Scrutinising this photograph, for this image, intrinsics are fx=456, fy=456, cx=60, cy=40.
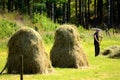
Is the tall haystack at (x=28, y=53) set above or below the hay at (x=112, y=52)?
above

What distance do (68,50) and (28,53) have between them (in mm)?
4161

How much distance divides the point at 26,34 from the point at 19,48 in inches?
33.9

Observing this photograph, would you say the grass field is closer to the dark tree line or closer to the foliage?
the foliage

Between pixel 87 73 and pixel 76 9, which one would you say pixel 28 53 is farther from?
pixel 76 9

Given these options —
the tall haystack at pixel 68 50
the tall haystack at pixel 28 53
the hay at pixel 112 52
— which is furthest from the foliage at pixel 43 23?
the tall haystack at pixel 28 53

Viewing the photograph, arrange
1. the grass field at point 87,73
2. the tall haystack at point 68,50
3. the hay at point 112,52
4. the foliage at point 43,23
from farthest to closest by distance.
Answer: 1. the foliage at point 43,23
2. the hay at point 112,52
3. the tall haystack at point 68,50
4. the grass field at point 87,73

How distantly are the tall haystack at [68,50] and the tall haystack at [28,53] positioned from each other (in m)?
2.84

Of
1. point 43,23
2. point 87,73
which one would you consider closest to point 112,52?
point 87,73

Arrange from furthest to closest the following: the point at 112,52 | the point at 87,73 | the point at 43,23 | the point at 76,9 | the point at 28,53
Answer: the point at 76,9, the point at 43,23, the point at 112,52, the point at 87,73, the point at 28,53

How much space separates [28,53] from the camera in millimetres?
24047

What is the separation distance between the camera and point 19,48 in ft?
79.6

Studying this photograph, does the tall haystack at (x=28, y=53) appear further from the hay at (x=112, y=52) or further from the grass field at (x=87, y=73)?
the hay at (x=112, y=52)

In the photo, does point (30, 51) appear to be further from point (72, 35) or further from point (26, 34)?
point (72, 35)

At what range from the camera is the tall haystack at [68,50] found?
27.3 m
